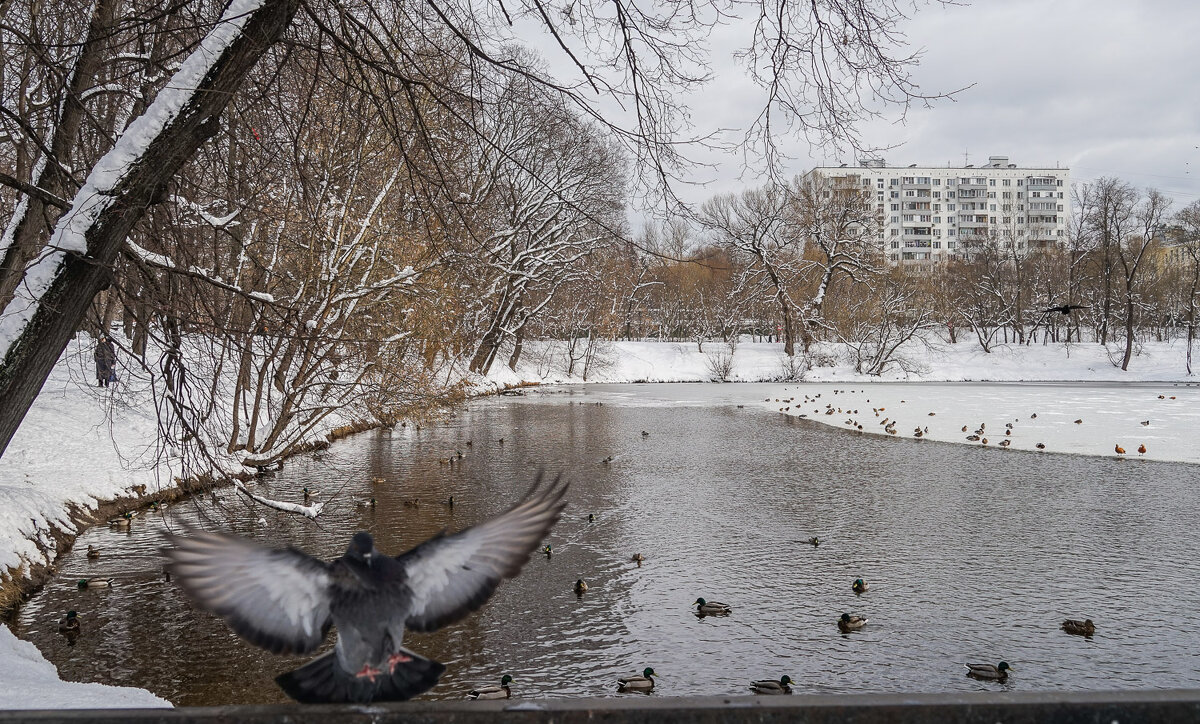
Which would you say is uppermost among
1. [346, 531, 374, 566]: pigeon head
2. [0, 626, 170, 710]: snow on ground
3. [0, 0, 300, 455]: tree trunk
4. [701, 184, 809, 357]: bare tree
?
[701, 184, 809, 357]: bare tree

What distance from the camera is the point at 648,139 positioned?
4.89m

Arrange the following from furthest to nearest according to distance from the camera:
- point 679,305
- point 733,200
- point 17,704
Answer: point 679,305 → point 733,200 → point 17,704

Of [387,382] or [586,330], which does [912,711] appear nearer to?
[387,382]

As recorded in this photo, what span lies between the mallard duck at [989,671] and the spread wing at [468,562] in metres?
4.83

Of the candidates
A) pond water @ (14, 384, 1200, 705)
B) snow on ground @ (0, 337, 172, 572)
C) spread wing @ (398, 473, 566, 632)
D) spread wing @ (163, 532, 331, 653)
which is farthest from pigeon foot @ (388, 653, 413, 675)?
snow on ground @ (0, 337, 172, 572)

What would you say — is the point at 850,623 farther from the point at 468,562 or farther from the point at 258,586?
the point at 258,586

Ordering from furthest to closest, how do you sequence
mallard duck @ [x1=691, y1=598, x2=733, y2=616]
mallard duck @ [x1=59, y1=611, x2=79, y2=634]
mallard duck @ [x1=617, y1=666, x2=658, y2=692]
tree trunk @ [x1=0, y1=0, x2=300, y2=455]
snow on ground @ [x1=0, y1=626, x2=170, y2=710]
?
1. mallard duck @ [x1=691, y1=598, x2=733, y2=616]
2. mallard duck @ [x1=59, y1=611, x2=79, y2=634]
3. mallard duck @ [x1=617, y1=666, x2=658, y2=692]
4. tree trunk @ [x1=0, y1=0, x2=300, y2=455]
5. snow on ground @ [x1=0, y1=626, x2=170, y2=710]

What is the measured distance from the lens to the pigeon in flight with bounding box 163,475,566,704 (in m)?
2.61

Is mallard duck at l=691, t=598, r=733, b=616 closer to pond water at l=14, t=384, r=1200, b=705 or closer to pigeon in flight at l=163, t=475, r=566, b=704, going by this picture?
pond water at l=14, t=384, r=1200, b=705

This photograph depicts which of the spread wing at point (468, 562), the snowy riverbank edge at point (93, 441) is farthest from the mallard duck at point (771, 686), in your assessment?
the snowy riverbank edge at point (93, 441)

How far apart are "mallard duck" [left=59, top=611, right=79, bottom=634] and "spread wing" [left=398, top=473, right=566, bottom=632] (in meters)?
5.83

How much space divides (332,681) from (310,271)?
35.2 ft

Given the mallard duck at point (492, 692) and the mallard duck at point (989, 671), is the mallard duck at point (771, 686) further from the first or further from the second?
the mallard duck at point (492, 692)

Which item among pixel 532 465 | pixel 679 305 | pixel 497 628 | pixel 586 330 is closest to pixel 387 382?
pixel 532 465
